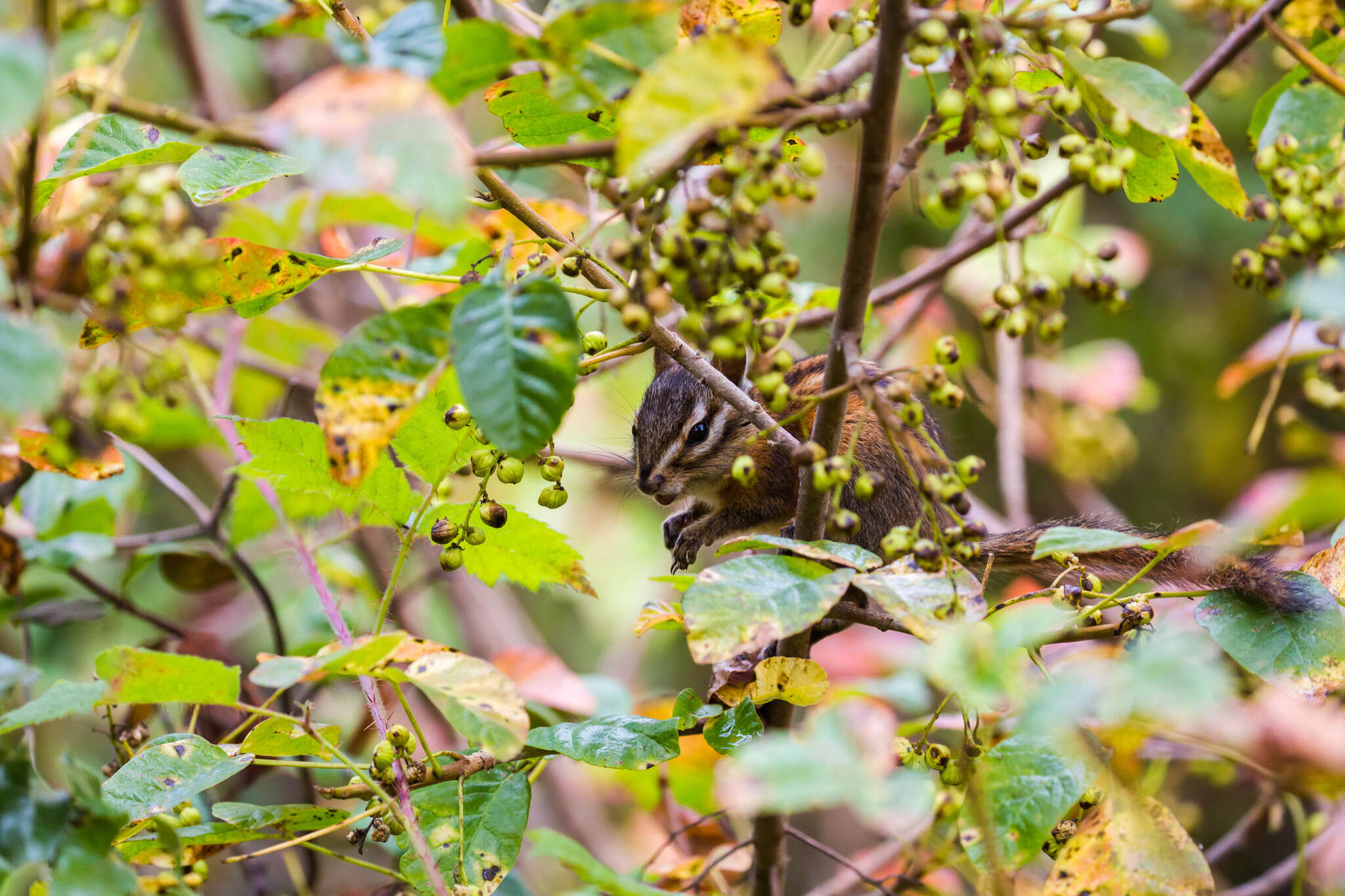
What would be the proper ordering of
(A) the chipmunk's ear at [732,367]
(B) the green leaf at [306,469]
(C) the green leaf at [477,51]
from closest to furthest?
(C) the green leaf at [477,51]
(B) the green leaf at [306,469]
(A) the chipmunk's ear at [732,367]

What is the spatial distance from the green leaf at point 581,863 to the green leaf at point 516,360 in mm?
324

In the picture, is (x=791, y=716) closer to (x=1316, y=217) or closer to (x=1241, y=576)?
(x=1241, y=576)

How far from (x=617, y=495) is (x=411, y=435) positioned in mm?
1744

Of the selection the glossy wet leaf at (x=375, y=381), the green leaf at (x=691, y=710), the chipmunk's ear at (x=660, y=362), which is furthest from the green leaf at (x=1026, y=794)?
the chipmunk's ear at (x=660, y=362)

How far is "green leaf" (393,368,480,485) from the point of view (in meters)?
1.22

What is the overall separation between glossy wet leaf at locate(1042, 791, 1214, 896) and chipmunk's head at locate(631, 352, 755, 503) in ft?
4.41

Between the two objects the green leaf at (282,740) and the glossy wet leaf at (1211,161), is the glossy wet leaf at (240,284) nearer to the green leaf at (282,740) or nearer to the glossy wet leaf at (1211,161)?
the green leaf at (282,740)

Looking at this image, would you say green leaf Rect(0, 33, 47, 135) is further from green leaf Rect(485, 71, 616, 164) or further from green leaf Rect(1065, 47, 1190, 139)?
green leaf Rect(1065, 47, 1190, 139)

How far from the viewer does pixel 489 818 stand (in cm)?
119

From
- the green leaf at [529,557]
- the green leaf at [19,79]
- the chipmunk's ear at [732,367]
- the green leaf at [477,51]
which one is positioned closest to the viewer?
the green leaf at [19,79]

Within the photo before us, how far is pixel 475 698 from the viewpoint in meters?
0.97

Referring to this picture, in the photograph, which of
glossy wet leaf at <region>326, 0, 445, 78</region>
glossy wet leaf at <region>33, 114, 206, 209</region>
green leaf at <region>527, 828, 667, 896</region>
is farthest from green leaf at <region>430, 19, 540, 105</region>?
green leaf at <region>527, 828, 667, 896</region>

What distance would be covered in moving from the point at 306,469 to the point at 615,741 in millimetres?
508

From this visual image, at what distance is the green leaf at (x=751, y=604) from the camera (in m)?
0.93
